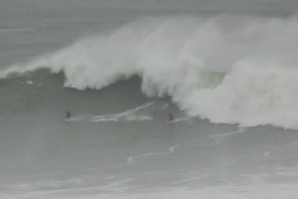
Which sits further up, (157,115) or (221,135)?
(157,115)

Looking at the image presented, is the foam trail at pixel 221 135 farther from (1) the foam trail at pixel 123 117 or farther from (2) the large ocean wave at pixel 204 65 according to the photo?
(1) the foam trail at pixel 123 117

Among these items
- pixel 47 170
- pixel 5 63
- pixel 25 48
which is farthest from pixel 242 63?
pixel 25 48

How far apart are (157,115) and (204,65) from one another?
3666 mm

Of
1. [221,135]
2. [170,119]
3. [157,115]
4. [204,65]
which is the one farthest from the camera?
[204,65]

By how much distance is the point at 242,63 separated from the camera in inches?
1040

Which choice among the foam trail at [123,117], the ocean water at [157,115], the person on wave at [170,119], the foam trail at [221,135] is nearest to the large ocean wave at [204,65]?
the ocean water at [157,115]

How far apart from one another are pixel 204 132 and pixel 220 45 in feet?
29.6

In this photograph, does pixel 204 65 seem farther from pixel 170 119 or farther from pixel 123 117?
pixel 123 117

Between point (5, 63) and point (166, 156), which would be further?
point (5, 63)

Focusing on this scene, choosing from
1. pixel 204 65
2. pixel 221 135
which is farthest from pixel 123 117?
pixel 204 65

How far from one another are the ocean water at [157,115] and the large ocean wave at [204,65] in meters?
0.05

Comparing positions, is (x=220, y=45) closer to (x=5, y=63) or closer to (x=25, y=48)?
(x=5, y=63)

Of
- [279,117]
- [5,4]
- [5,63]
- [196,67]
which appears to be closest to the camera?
[279,117]

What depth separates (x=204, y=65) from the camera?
91.3 feet
